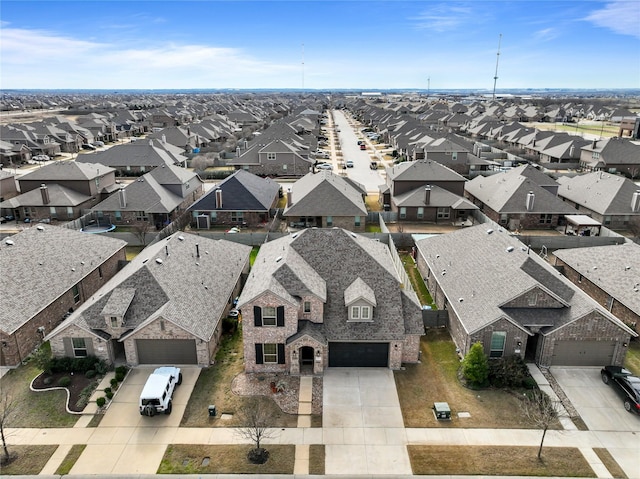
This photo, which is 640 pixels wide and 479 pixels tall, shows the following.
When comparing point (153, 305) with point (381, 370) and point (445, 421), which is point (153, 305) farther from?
point (445, 421)

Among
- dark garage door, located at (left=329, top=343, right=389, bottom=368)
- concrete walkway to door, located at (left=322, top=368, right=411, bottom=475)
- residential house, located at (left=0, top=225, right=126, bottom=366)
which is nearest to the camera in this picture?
concrete walkway to door, located at (left=322, top=368, right=411, bottom=475)

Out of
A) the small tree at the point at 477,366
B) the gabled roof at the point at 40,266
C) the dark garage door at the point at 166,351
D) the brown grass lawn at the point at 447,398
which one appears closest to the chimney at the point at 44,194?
the gabled roof at the point at 40,266

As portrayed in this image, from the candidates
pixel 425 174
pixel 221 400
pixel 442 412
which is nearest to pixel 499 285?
pixel 442 412

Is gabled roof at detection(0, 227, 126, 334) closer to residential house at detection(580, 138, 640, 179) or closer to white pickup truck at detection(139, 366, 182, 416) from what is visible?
white pickup truck at detection(139, 366, 182, 416)

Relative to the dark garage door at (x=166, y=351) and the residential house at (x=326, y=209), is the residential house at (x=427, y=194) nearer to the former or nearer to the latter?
the residential house at (x=326, y=209)

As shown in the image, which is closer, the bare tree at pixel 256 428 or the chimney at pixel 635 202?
the bare tree at pixel 256 428

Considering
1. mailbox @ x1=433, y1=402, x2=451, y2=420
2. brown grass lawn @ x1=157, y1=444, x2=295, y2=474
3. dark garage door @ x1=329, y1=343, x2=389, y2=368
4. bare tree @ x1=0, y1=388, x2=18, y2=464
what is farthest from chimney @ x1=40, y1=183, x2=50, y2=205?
mailbox @ x1=433, y1=402, x2=451, y2=420

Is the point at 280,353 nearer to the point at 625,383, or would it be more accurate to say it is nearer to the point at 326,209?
the point at 625,383
